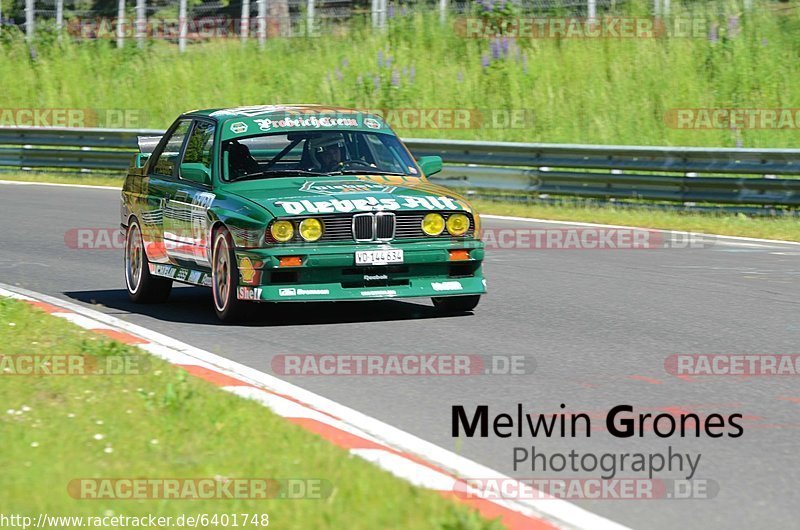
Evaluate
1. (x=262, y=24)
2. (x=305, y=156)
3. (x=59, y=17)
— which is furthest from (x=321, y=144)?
(x=59, y=17)

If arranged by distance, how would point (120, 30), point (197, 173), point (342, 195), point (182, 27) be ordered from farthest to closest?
point (120, 30) < point (182, 27) < point (197, 173) < point (342, 195)

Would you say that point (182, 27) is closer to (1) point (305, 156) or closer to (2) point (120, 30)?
(2) point (120, 30)

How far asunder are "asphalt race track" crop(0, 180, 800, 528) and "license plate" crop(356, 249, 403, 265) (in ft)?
1.56

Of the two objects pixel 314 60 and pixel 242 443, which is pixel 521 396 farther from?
pixel 314 60

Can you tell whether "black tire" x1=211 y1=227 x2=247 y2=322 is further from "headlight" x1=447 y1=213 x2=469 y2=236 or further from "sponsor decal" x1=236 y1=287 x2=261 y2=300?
"headlight" x1=447 y1=213 x2=469 y2=236

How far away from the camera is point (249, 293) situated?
938 cm

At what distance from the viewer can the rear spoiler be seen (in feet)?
38.7

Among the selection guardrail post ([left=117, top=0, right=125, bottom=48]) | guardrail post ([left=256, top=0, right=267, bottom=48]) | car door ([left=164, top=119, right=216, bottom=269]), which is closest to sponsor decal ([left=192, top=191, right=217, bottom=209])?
car door ([left=164, top=119, right=216, bottom=269])

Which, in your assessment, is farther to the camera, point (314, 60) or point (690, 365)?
point (314, 60)

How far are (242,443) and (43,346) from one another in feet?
9.40

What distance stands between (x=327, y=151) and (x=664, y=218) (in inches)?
319

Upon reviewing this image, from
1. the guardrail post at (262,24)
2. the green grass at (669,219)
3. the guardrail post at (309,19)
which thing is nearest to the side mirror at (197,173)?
the green grass at (669,219)

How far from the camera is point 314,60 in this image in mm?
30922

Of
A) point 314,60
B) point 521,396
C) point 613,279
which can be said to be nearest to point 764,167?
point 613,279
